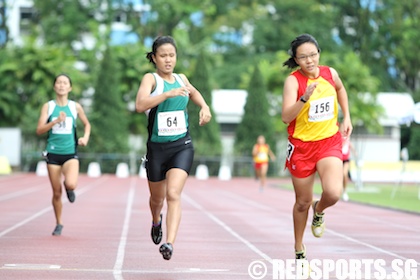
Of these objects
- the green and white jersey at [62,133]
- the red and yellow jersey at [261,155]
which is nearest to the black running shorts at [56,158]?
the green and white jersey at [62,133]

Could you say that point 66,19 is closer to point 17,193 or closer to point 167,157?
point 17,193

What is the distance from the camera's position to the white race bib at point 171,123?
9859 mm

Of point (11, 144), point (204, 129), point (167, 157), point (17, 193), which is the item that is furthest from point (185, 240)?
point (11, 144)

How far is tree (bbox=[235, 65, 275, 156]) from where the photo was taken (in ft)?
168

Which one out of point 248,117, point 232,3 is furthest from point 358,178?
point 232,3

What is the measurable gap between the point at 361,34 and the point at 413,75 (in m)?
4.30

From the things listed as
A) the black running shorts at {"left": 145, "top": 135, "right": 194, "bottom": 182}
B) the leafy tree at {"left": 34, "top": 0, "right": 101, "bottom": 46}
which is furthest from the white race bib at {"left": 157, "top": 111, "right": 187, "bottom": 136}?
the leafy tree at {"left": 34, "top": 0, "right": 101, "bottom": 46}

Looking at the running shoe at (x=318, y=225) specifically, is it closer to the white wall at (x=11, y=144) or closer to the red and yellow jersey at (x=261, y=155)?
the red and yellow jersey at (x=261, y=155)

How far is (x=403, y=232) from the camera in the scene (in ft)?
51.1

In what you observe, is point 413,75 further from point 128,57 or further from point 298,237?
point 298,237

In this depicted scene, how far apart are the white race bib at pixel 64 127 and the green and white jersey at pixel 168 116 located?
12.9 ft

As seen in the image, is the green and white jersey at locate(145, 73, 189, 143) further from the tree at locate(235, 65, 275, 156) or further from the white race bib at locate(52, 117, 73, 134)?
the tree at locate(235, 65, 275, 156)

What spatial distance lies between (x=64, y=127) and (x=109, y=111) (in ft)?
126

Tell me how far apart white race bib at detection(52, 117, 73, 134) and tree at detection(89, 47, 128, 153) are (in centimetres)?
3725
